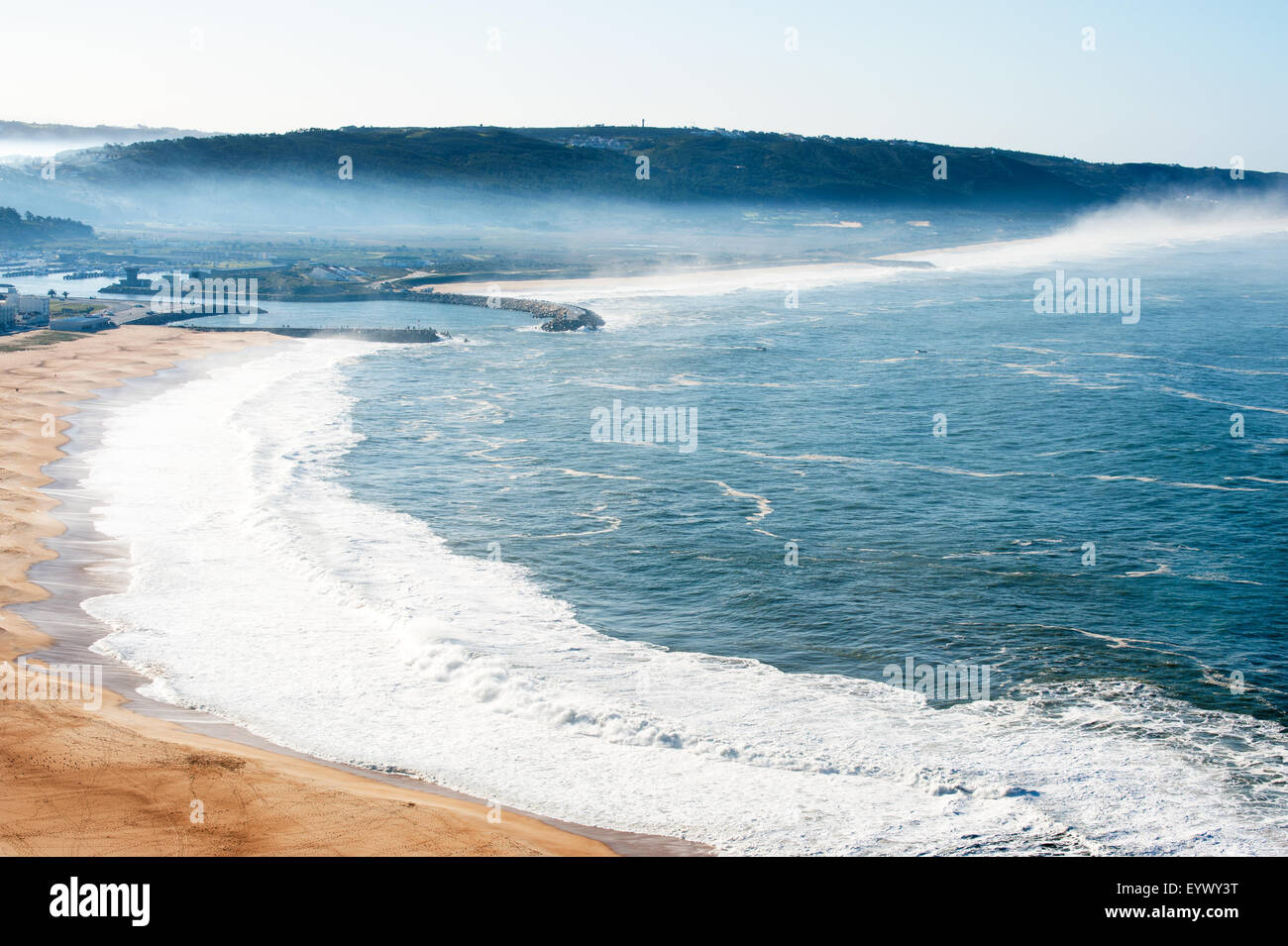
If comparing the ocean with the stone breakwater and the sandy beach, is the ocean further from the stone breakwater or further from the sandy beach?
the stone breakwater

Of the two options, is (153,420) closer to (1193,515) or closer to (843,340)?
(1193,515)

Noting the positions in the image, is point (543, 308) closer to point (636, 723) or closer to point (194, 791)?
point (636, 723)

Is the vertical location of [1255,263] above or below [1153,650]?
above

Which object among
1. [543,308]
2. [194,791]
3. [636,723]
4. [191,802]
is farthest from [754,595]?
[543,308]

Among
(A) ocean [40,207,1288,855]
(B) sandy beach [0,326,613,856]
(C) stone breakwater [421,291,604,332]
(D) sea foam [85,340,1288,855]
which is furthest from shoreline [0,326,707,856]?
(C) stone breakwater [421,291,604,332]

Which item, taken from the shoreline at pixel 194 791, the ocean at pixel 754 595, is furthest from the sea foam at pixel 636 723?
the shoreline at pixel 194 791
